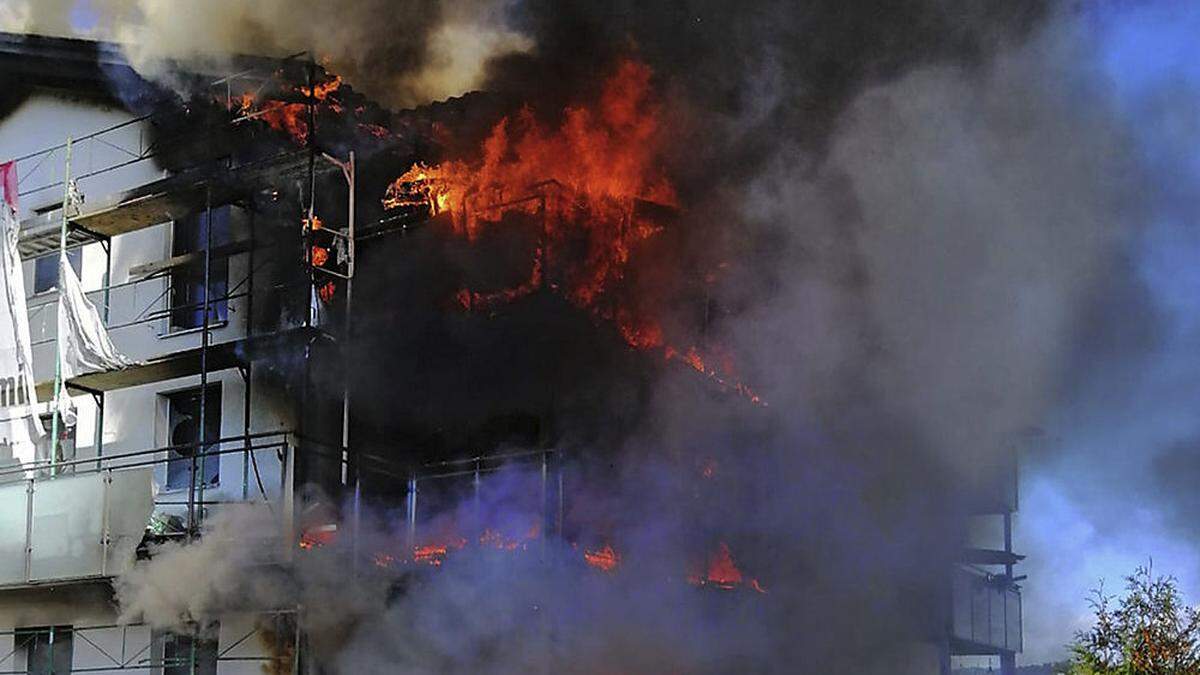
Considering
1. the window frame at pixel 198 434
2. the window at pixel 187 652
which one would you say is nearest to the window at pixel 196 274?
the window frame at pixel 198 434

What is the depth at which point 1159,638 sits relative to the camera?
12148 mm

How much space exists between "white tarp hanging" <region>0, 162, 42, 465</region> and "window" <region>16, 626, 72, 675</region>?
7.14 ft

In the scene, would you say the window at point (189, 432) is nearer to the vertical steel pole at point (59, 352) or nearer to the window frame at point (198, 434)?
the window frame at point (198, 434)

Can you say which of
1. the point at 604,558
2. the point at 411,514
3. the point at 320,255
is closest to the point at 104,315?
the point at 320,255

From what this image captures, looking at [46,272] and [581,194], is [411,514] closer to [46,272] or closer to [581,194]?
[581,194]

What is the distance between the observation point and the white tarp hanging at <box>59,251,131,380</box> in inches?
632

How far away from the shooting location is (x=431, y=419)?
15141 millimetres

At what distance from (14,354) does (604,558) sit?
7.64m

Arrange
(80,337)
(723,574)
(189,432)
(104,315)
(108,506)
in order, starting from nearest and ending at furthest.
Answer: (108,506), (723,574), (80,337), (189,432), (104,315)

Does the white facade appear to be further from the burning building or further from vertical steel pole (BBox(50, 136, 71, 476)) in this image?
vertical steel pole (BBox(50, 136, 71, 476))

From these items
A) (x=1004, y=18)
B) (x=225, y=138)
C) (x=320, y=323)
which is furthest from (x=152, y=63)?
(x=1004, y=18)

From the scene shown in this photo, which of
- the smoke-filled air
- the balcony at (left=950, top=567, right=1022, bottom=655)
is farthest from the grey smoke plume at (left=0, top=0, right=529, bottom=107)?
the balcony at (left=950, top=567, right=1022, bottom=655)

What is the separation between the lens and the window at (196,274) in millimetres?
16234

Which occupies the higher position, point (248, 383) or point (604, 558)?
point (248, 383)
